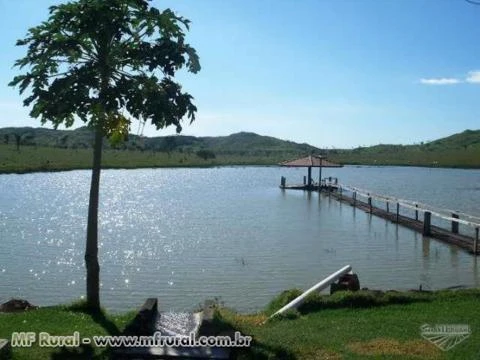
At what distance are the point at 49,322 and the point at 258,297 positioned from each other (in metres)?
7.30

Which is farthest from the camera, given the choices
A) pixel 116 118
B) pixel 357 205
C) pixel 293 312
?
pixel 357 205

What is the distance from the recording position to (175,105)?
10.5 m

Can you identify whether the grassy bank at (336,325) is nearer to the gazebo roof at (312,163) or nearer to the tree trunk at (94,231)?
the tree trunk at (94,231)

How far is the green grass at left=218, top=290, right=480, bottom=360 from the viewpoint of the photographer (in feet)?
28.1

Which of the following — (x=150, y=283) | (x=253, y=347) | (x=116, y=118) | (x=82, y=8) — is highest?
(x=82, y=8)

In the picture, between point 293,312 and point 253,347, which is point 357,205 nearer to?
point 293,312

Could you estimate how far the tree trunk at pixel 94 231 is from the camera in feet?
38.8

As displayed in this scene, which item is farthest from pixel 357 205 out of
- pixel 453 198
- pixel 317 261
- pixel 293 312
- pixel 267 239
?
pixel 293 312

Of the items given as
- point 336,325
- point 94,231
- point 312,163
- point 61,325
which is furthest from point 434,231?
point 312,163

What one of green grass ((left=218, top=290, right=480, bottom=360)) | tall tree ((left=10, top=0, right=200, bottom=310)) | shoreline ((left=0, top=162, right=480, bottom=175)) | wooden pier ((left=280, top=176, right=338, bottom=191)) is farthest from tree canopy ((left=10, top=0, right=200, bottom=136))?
shoreline ((left=0, top=162, right=480, bottom=175))

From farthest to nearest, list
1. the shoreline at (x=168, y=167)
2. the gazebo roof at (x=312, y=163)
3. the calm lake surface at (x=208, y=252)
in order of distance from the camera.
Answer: the shoreline at (x=168, y=167)
the gazebo roof at (x=312, y=163)
the calm lake surface at (x=208, y=252)

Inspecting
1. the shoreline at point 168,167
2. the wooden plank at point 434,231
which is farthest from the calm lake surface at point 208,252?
the shoreline at point 168,167

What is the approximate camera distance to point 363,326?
33.9 feet

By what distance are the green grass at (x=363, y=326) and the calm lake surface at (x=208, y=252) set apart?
3.92m
